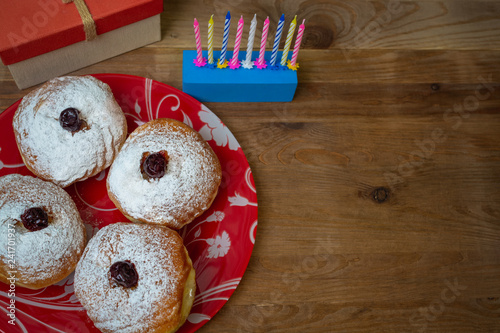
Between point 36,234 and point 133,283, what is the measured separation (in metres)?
0.34

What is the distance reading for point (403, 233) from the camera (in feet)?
5.50

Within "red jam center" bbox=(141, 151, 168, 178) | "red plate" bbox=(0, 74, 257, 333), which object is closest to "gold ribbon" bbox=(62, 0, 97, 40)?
"red plate" bbox=(0, 74, 257, 333)

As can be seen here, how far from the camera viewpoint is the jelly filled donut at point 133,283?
1224 millimetres

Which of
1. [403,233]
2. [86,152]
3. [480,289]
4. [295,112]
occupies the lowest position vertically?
[480,289]

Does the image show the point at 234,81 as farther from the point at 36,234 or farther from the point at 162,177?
the point at 36,234

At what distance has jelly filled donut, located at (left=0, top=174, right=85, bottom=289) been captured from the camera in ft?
4.08

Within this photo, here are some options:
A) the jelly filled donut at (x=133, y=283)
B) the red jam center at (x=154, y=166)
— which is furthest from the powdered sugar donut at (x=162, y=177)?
the jelly filled donut at (x=133, y=283)

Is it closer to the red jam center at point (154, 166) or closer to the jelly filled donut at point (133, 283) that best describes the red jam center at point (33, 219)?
the jelly filled donut at point (133, 283)

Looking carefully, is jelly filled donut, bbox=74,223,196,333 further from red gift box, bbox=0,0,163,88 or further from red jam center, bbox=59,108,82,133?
red gift box, bbox=0,0,163,88

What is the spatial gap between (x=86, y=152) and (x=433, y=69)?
5.20 ft

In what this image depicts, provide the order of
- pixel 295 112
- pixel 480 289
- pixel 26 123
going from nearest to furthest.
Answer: pixel 26 123
pixel 480 289
pixel 295 112

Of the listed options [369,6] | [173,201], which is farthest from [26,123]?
[369,6]

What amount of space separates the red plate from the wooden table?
0.42 feet

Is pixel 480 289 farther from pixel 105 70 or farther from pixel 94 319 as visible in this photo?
pixel 105 70
